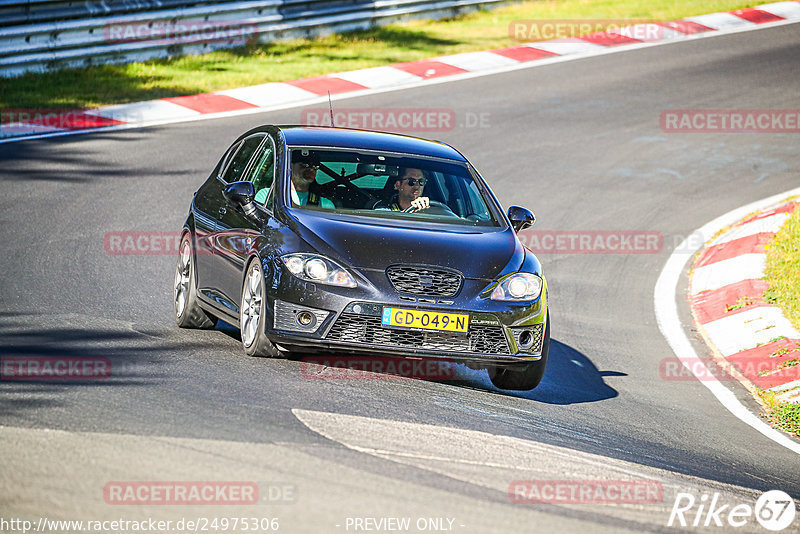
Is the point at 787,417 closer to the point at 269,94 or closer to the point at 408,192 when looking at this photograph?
the point at 408,192

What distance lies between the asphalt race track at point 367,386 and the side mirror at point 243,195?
99 cm

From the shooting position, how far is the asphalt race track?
216 inches

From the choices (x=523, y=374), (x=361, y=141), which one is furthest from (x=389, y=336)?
(x=361, y=141)

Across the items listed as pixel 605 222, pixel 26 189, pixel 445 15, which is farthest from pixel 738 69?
pixel 26 189

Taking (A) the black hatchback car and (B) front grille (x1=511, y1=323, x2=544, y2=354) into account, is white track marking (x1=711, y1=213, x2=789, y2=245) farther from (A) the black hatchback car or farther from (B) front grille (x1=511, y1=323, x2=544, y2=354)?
(B) front grille (x1=511, y1=323, x2=544, y2=354)

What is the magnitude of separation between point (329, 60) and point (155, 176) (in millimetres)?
7693

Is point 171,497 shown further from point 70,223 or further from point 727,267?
point 727,267

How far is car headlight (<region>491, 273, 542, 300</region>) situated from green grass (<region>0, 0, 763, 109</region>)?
11.1 meters

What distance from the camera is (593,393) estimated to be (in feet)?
29.2

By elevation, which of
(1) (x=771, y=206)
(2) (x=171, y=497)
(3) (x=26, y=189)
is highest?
(2) (x=171, y=497)

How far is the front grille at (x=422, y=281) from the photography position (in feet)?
25.6

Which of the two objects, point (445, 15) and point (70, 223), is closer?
point (70, 223)

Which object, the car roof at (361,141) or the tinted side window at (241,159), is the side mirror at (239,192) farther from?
the tinted side window at (241,159)

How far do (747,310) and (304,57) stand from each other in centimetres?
1227
